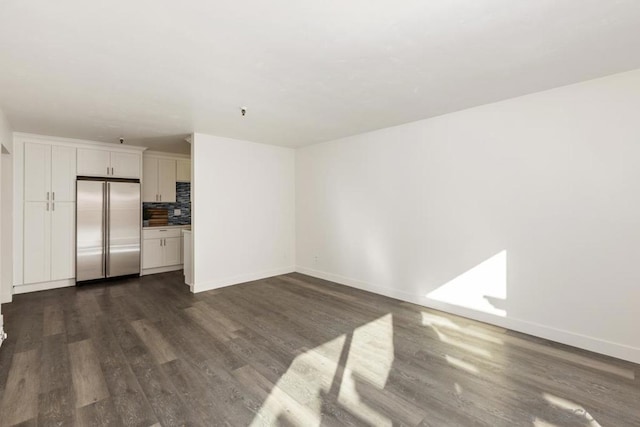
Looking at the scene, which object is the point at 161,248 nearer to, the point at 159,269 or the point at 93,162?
the point at 159,269

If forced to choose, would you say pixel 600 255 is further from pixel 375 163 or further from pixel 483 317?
pixel 375 163

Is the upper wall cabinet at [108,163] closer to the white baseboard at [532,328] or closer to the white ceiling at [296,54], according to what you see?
the white ceiling at [296,54]

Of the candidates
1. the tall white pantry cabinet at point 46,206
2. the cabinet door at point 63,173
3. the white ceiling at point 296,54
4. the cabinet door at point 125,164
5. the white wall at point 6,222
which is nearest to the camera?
the white ceiling at point 296,54

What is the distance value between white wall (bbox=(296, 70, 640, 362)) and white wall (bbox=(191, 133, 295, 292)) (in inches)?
67.2

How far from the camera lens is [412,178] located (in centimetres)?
407

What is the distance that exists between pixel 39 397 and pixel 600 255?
4.71 m

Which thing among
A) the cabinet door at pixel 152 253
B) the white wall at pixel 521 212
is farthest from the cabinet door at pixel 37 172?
the white wall at pixel 521 212

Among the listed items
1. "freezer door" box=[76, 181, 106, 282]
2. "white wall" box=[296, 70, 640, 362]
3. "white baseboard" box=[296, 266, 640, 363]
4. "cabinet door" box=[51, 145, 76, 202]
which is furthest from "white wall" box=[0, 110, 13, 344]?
"white baseboard" box=[296, 266, 640, 363]

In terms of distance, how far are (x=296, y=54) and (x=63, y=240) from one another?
16.9ft

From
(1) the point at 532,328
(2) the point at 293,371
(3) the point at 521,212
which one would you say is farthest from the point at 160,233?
(1) the point at 532,328

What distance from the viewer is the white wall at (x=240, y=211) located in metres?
4.67

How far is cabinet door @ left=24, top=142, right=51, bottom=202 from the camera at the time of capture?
15.0 feet

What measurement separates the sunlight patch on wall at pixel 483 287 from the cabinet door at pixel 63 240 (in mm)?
5928

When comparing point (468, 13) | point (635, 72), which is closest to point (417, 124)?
point (635, 72)
